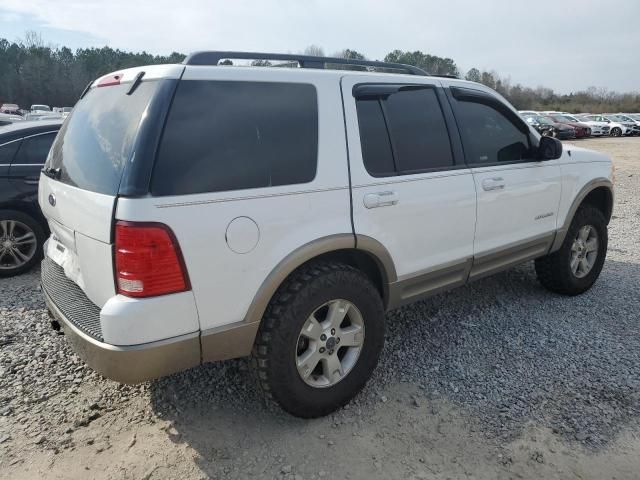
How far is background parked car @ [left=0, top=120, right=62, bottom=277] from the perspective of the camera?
514cm

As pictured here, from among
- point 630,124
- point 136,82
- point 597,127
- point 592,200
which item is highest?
point 136,82

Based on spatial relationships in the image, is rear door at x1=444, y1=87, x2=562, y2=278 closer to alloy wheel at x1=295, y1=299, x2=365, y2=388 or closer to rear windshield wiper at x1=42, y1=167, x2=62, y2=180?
alloy wheel at x1=295, y1=299, x2=365, y2=388

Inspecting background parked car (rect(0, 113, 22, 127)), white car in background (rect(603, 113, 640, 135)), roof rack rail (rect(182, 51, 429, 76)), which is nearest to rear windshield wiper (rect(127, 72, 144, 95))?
roof rack rail (rect(182, 51, 429, 76))

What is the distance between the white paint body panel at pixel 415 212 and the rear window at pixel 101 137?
3.77 feet

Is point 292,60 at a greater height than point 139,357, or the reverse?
point 292,60

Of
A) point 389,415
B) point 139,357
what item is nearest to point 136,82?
point 139,357

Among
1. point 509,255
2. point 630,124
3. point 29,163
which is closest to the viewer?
point 509,255

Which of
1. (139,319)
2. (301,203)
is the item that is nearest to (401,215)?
(301,203)

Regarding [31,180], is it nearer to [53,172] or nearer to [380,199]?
[53,172]

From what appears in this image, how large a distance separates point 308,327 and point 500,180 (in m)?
1.89

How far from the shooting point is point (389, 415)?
2885mm

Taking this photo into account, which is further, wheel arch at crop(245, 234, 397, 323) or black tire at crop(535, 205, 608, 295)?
black tire at crop(535, 205, 608, 295)

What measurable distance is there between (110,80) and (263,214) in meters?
1.19

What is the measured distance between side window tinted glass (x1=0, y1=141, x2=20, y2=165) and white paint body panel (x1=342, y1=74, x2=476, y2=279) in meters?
4.15
